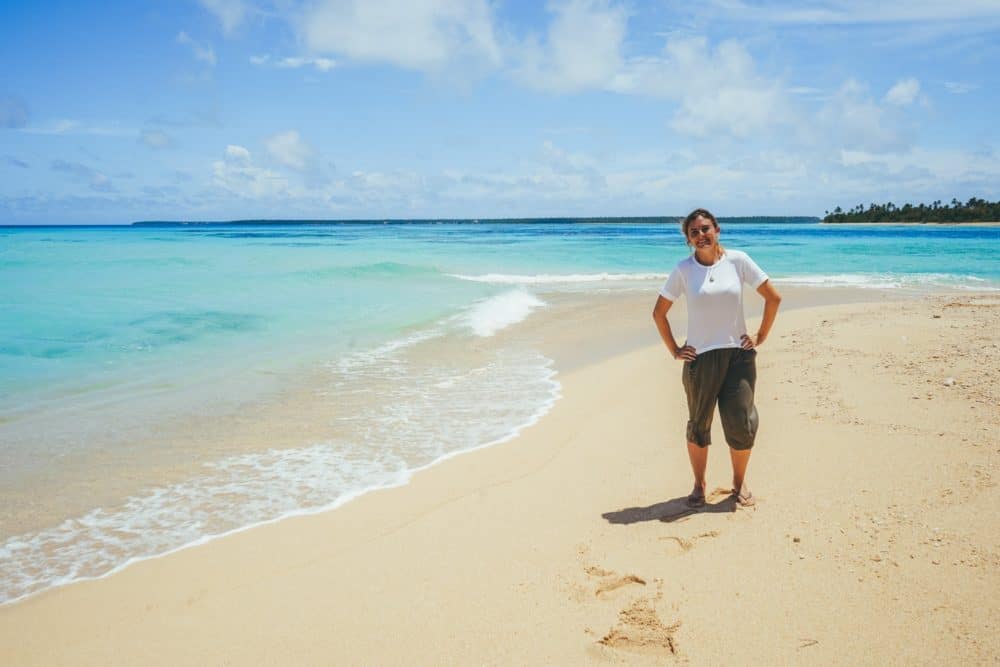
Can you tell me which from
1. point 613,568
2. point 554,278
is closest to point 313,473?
point 613,568

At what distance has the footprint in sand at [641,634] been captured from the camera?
2764 mm

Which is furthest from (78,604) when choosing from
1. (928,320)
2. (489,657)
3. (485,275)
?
(485,275)

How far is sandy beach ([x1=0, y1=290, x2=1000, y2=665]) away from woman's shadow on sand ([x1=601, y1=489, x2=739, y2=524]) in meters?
0.02

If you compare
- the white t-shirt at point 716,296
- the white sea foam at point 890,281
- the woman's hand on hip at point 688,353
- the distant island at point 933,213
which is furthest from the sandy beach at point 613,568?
the distant island at point 933,213

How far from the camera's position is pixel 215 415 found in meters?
7.08

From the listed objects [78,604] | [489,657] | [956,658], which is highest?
[956,658]

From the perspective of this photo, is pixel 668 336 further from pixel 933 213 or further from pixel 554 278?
pixel 933 213

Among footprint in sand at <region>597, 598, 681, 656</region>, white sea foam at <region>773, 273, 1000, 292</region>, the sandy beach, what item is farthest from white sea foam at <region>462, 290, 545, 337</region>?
white sea foam at <region>773, 273, 1000, 292</region>

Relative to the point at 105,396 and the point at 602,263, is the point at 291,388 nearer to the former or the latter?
the point at 105,396

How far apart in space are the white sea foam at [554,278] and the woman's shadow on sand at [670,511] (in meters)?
20.0

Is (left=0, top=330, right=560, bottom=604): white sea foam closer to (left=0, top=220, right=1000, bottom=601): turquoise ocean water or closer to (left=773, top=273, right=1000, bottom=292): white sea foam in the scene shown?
(left=0, top=220, right=1000, bottom=601): turquoise ocean water

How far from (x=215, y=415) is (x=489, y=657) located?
17.5ft

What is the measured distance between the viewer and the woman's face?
3803 mm

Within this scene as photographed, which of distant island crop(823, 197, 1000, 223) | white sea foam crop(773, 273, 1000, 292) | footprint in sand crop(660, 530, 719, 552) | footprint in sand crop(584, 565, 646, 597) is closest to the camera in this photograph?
footprint in sand crop(584, 565, 646, 597)
